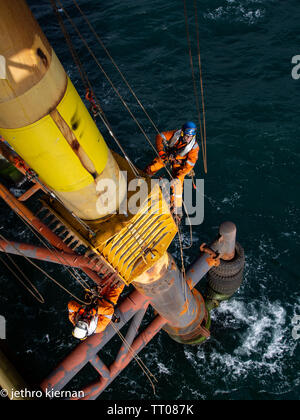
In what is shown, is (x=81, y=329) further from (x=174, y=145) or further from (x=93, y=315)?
(x=174, y=145)

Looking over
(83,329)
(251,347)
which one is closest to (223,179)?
(251,347)

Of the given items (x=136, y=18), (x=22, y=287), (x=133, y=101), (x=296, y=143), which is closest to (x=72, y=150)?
(x=22, y=287)

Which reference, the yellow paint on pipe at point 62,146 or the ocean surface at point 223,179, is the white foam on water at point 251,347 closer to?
the ocean surface at point 223,179

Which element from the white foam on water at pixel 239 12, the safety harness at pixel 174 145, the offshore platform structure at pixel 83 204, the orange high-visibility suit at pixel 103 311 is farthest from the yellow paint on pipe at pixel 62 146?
the white foam on water at pixel 239 12

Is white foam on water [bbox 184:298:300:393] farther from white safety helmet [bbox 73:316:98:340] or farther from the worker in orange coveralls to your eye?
white safety helmet [bbox 73:316:98:340]

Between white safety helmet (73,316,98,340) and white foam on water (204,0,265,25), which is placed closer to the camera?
white safety helmet (73,316,98,340)

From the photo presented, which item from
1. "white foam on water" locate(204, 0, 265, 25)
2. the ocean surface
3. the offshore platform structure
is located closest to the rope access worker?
the offshore platform structure
